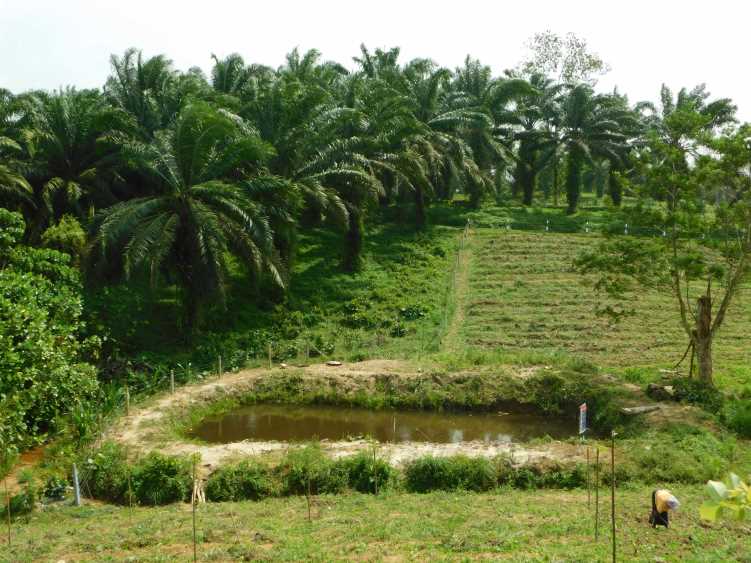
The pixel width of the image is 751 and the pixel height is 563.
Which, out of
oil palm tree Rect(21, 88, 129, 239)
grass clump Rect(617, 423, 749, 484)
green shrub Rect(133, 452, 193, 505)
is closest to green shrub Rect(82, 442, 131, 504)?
green shrub Rect(133, 452, 193, 505)

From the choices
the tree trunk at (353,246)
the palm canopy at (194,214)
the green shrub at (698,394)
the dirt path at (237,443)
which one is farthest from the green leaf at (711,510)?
the tree trunk at (353,246)

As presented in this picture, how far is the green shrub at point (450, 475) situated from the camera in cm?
1267

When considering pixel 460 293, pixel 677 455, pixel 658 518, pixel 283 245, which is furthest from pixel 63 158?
pixel 658 518

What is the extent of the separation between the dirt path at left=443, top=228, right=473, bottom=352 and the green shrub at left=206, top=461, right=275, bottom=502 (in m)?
10.4

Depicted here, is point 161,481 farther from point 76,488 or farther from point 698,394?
point 698,394

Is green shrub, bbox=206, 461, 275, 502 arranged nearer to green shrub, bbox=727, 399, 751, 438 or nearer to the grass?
the grass

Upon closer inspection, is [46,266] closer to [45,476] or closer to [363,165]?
[45,476]

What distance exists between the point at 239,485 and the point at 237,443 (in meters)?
2.61

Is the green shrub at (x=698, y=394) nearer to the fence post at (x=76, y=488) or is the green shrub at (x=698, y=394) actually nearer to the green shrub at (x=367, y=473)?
the green shrub at (x=367, y=473)

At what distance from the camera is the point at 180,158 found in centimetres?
2078

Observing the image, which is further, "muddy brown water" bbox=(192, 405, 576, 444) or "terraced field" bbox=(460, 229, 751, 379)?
"terraced field" bbox=(460, 229, 751, 379)

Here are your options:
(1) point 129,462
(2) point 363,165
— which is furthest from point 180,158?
(1) point 129,462

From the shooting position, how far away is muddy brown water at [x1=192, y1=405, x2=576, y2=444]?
16719 millimetres

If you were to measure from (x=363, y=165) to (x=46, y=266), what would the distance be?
1335cm
